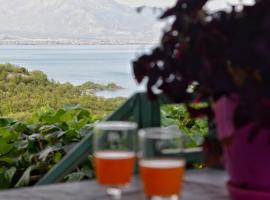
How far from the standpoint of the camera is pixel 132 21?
3.42 meters

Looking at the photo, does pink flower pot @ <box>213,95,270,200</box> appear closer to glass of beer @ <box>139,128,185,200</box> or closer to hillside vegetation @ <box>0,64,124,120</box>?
glass of beer @ <box>139,128,185,200</box>

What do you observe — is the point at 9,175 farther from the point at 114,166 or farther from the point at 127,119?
the point at 114,166

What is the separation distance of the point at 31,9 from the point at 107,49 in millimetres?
959

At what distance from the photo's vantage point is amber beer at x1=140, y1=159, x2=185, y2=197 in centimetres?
119

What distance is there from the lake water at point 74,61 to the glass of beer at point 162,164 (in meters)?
2.65

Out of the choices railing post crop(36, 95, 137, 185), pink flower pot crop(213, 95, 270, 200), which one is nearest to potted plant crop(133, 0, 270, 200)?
pink flower pot crop(213, 95, 270, 200)

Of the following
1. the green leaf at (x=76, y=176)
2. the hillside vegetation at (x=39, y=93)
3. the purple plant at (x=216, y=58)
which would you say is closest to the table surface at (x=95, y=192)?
the purple plant at (x=216, y=58)

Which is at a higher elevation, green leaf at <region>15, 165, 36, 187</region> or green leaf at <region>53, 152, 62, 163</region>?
green leaf at <region>53, 152, 62, 163</region>

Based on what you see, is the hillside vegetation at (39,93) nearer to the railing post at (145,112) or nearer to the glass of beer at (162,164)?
the railing post at (145,112)

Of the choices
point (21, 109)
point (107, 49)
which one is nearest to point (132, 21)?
point (107, 49)

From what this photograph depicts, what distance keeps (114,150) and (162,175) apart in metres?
0.12

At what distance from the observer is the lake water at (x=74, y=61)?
4.10 m

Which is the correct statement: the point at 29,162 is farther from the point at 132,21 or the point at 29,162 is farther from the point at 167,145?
the point at 167,145

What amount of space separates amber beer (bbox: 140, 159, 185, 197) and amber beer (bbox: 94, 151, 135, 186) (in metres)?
0.06
